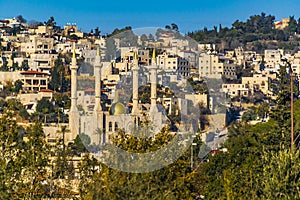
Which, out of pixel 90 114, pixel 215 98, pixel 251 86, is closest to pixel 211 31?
pixel 251 86

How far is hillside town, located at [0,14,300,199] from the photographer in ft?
131

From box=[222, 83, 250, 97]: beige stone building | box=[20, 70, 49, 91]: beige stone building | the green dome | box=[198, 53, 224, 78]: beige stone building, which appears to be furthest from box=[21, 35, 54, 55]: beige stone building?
the green dome

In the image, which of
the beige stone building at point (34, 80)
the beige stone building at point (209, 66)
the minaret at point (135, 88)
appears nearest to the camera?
the minaret at point (135, 88)

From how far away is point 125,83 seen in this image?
156 feet

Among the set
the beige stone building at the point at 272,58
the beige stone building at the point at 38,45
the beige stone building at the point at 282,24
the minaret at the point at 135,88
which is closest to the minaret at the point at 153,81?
the minaret at the point at 135,88

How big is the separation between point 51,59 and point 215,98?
45.5ft

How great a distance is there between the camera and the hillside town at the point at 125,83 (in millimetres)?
40062

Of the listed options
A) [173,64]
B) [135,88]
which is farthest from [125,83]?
[173,64]

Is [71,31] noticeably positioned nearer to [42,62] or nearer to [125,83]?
[42,62]

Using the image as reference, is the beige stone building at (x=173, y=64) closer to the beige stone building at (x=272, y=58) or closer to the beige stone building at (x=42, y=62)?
the beige stone building at (x=42, y=62)

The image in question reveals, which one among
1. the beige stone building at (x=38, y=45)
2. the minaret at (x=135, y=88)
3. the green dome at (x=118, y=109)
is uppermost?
the beige stone building at (x=38, y=45)

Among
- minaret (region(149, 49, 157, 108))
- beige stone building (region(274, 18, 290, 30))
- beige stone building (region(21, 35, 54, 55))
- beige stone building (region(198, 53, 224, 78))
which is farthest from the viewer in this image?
beige stone building (region(274, 18, 290, 30))

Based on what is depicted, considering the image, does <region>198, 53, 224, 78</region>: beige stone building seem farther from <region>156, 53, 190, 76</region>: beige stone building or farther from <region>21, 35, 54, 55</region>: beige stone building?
<region>21, 35, 54, 55</region>: beige stone building

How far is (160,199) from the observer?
464 inches
